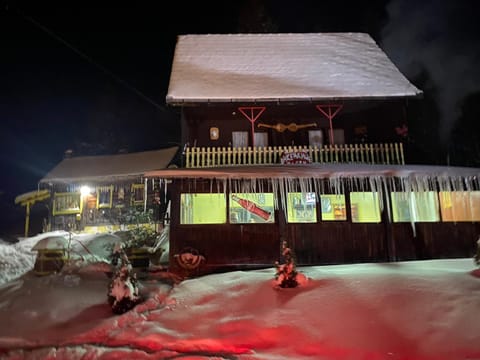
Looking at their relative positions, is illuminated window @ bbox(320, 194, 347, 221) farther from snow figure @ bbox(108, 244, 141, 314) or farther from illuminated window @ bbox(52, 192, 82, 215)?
illuminated window @ bbox(52, 192, 82, 215)

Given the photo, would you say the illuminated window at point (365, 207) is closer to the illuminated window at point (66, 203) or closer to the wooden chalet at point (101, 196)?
the wooden chalet at point (101, 196)

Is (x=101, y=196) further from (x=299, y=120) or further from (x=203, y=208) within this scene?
(x=299, y=120)

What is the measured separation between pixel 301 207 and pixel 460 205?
5.54 m

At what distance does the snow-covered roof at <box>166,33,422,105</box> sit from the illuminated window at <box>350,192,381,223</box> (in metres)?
3.61

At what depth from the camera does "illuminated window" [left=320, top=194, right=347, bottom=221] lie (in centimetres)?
1105

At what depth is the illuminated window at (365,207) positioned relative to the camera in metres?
11.1

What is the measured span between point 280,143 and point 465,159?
14.1 metres

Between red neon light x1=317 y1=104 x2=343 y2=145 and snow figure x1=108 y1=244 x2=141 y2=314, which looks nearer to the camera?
snow figure x1=108 y1=244 x2=141 y2=314

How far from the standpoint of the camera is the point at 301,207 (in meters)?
11.1

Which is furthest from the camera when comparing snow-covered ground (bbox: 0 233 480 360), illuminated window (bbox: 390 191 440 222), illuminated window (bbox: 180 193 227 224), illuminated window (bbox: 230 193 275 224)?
illuminated window (bbox: 390 191 440 222)

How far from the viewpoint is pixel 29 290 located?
849 centimetres

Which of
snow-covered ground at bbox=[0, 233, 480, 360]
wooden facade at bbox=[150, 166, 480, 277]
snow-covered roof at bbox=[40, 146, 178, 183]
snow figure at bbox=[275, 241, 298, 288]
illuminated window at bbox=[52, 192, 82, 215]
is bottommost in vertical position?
snow-covered ground at bbox=[0, 233, 480, 360]

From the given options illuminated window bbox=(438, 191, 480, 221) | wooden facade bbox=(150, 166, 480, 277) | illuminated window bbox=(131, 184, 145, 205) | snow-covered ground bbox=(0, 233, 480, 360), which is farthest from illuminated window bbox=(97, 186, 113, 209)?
illuminated window bbox=(438, 191, 480, 221)

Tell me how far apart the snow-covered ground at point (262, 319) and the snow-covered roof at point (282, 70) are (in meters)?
6.58
